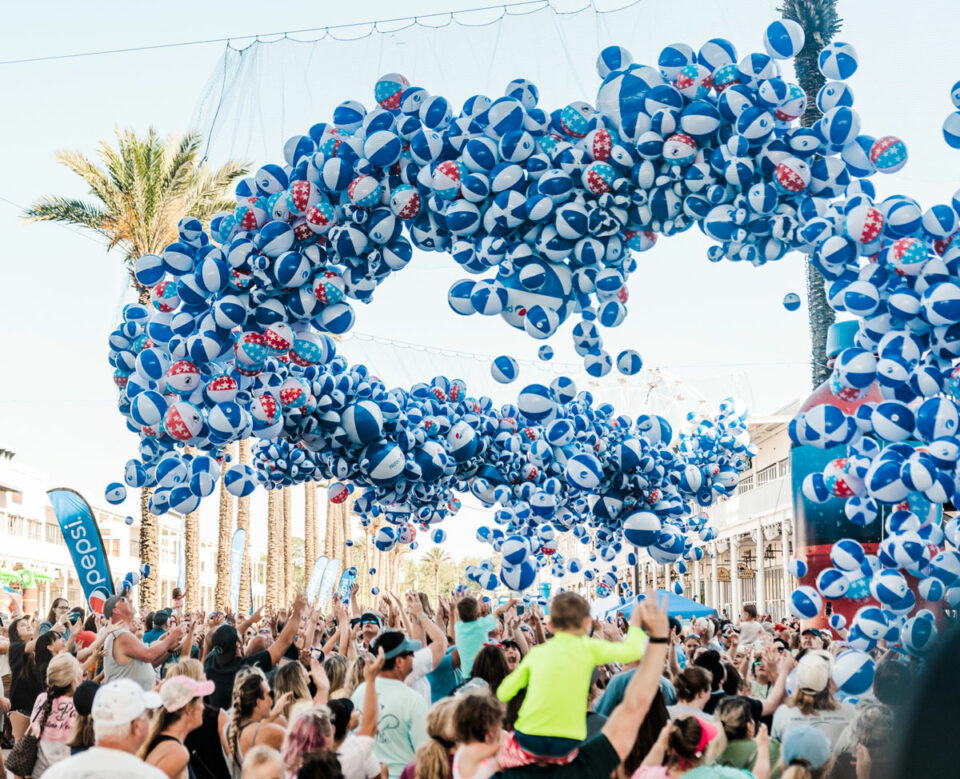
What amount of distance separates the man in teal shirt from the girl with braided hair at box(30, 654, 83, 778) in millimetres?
1869

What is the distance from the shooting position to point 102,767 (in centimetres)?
406

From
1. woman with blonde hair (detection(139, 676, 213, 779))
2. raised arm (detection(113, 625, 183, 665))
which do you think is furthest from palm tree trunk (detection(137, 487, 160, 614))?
woman with blonde hair (detection(139, 676, 213, 779))

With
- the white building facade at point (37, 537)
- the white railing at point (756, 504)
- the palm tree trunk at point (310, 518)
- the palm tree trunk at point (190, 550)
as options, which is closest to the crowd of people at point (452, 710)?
the palm tree trunk at point (190, 550)

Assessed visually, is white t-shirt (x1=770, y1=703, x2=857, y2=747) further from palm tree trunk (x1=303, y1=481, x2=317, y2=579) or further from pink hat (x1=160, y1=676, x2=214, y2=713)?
palm tree trunk (x1=303, y1=481, x2=317, y2=579)

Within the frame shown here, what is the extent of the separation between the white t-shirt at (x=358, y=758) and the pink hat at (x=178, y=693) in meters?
0.73

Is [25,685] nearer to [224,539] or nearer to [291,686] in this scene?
[291,686]

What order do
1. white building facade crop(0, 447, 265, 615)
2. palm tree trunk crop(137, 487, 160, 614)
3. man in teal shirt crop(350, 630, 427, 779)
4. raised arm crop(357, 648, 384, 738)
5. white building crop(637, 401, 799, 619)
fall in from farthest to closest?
white building facade crop(0, 447, 265, 615)
white building crop(637, 401, 799, 619)
palm tree trunk crop(137, 487, 160, 614)
man in teal shirt crop(350, 630, 427, 779)
raised arm crop(357, 648, 384, 738)

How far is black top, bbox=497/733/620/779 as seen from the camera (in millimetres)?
3668

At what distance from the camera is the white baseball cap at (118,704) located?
14.3 feet

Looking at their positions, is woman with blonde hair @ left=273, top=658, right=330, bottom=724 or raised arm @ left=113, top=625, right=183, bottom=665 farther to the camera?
raised arm @ left=113, top=625, right=183, bottom=665

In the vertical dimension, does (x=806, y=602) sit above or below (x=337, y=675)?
above

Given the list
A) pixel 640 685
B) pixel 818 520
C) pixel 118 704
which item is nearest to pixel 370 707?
pixel 118 704

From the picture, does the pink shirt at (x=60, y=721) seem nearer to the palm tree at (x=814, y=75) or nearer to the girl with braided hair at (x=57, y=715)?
the girl with braided hair at (x=57, y=715)

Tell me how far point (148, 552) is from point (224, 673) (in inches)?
520
